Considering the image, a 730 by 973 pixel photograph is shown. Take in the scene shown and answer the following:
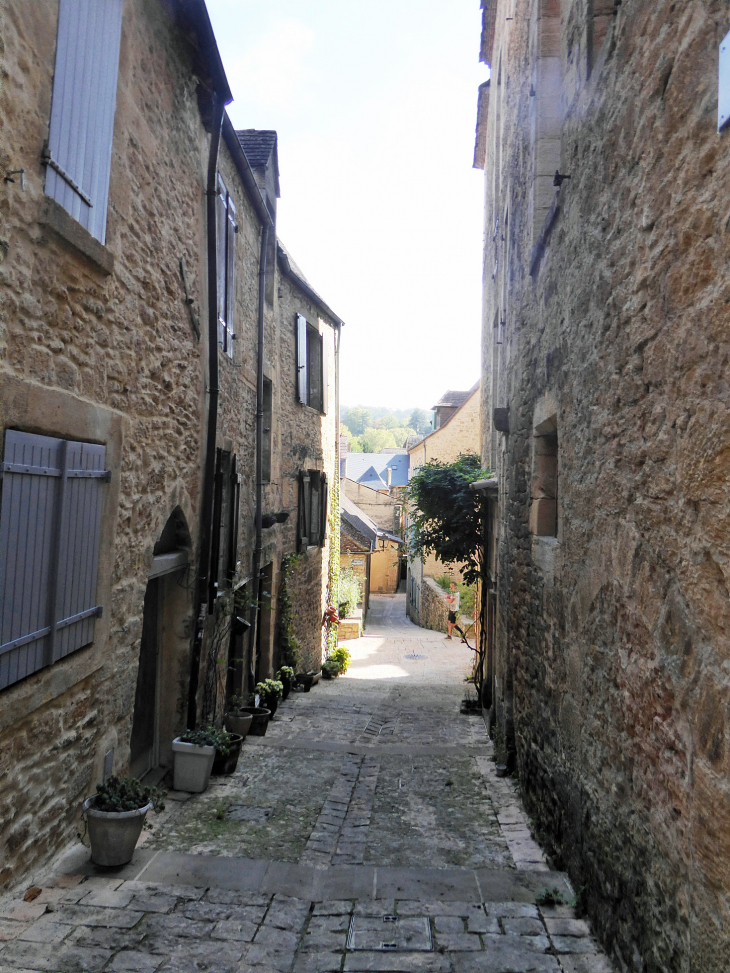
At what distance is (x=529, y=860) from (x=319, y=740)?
3.19m

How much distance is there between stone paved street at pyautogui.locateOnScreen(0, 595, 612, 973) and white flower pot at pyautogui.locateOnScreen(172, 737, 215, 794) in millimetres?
134

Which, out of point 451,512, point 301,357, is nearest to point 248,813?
point 451,512

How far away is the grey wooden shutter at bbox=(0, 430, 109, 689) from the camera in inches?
121

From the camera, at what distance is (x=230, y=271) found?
7.16 metres

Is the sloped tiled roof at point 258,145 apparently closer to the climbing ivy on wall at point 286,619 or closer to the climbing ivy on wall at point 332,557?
the climbing ivy on wall at point 286,619

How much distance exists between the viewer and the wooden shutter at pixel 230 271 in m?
7.10

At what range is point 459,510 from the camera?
10.7 metres

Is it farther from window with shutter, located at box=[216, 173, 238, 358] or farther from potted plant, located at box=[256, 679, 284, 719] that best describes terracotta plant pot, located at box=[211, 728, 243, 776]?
window with shutter, located at box=[216, 173, 238, 358]

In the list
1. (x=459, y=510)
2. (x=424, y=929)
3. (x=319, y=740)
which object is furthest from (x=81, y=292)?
(x=459, y=510)

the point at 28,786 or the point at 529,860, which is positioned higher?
the point at 28,786

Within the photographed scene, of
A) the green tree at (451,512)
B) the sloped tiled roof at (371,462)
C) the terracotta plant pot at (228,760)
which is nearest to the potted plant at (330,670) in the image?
the green tree at (451,512)

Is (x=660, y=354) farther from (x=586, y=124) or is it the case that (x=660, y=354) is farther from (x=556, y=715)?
(x=556, y=715)

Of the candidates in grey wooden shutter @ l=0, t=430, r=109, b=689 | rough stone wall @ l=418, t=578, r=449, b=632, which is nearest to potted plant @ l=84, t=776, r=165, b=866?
grey wooden shutter @ l=0, t=430, r=109, b=689

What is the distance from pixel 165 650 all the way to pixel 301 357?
6260mm
